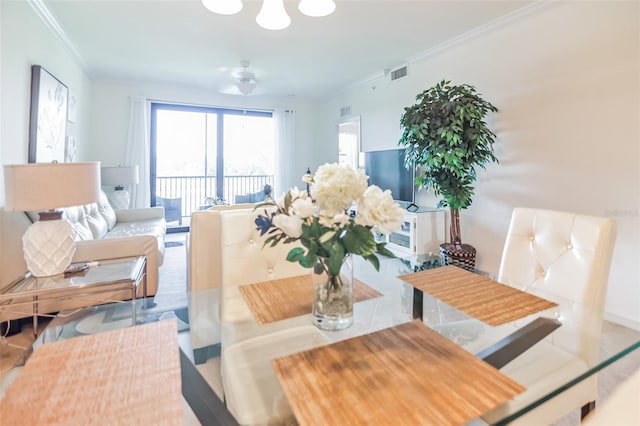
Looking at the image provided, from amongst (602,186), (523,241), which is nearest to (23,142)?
(523,241)

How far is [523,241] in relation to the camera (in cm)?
152

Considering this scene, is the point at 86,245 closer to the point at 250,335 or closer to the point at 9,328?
the point at 9,328

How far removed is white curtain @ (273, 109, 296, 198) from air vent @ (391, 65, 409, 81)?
8.01ft

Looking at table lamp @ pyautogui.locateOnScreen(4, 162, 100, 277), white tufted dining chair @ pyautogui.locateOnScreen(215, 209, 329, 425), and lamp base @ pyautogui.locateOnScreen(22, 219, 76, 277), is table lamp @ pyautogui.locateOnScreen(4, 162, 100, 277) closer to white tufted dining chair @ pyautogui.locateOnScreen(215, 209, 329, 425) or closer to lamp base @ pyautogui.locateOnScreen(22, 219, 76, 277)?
lamp base @ pyautogui.locateOnScreen(22, 219, 76, 277)

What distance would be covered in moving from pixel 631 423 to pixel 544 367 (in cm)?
76

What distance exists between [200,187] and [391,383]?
19.0 ft

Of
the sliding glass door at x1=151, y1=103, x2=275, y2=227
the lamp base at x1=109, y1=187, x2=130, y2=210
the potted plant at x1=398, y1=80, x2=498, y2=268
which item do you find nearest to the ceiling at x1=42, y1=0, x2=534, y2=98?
the potted plant at x1=398, y1=80, x2=498, y2=268

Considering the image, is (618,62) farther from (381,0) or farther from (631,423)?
(631,423)

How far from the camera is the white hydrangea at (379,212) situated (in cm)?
83

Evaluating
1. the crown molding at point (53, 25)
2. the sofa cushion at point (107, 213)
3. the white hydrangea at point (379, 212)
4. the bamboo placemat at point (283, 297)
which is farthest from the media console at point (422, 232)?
the crown molding at point (53, 25)

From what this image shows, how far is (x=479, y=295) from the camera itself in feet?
4.07

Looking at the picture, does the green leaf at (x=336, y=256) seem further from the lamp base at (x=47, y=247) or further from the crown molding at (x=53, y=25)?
the crown molding at (x=53, y=25)

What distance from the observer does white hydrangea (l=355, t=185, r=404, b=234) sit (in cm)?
83

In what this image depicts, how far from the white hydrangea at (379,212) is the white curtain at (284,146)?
5.30m
